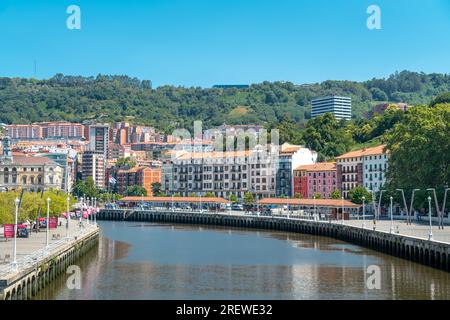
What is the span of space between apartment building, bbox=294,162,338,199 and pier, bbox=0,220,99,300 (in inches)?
3627

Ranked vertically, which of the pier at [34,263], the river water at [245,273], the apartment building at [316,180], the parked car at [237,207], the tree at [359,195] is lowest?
the river water at [245,273]

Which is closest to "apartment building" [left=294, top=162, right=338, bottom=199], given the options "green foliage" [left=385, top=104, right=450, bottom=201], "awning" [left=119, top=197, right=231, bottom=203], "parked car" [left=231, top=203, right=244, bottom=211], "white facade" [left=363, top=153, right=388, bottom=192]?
"white facade" [left=363, top=153, right=388, bottom=192]

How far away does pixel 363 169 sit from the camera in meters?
159

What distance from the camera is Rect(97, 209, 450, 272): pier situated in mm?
67312

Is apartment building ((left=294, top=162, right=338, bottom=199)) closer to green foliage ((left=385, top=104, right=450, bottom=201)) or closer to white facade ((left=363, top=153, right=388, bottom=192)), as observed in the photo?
white facade ((left=363, top=153, right=388, bottom=192))

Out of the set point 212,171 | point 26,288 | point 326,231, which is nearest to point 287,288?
point 26,288

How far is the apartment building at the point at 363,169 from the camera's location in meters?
153

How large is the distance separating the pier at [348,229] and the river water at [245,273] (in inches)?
56.4

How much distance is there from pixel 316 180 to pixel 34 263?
123590 mm

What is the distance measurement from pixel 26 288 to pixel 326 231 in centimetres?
6568

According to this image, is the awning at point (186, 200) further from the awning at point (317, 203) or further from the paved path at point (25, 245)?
the paved path at point (25, 245)

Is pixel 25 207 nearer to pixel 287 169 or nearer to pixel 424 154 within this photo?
pixel 424 154

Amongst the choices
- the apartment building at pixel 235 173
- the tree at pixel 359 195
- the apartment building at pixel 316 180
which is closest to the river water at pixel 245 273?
the tree at pixel 359 195
